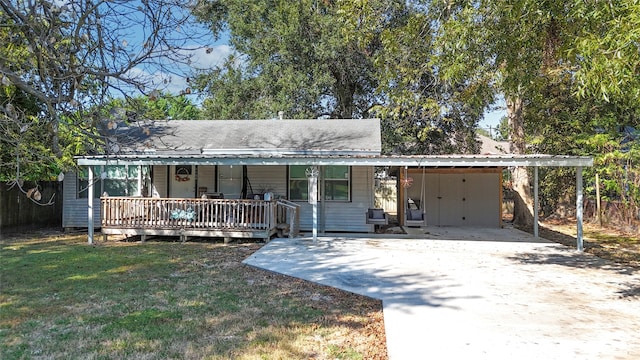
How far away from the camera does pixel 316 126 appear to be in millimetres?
13812

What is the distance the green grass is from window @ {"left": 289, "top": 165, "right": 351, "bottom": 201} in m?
4.87

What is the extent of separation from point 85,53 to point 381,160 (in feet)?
22.8

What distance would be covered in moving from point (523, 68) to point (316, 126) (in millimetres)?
7601

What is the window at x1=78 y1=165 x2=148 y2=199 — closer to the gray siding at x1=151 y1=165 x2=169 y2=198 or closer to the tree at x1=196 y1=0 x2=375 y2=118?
the gray siding at x1=151 y1=165 x2=169 y2=198

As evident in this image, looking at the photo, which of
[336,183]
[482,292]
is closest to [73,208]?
[336,183]

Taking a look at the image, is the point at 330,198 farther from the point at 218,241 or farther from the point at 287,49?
the point at 287,49

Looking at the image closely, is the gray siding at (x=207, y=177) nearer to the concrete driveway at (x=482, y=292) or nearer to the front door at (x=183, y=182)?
the front door at (x=183, y=182)

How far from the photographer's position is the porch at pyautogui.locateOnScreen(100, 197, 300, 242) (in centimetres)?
1020

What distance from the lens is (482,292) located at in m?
Answer: 5.71

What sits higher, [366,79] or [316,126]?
[366,79]

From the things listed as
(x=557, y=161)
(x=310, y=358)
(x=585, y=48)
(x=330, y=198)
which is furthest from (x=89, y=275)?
(x=557, y=161)

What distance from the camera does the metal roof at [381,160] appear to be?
909 cm

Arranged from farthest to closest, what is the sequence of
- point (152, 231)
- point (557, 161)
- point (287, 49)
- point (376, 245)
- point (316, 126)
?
1. point (287, 49)
2. point (316, 126)
3. point (152, 231)
4. point (376, 245)
5. point (557, 161)

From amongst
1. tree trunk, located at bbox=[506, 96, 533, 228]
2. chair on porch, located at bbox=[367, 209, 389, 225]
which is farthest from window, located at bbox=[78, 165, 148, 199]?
tree trunk, located at bbox=[506, 96, 533, 228]
